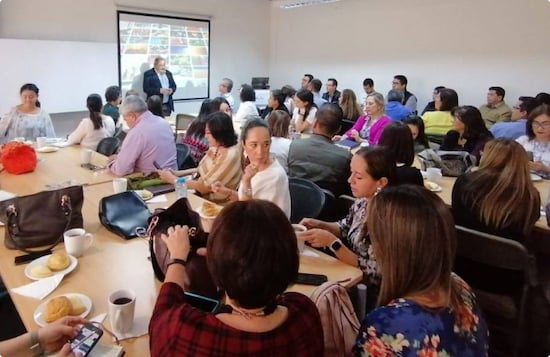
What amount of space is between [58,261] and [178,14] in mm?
7130

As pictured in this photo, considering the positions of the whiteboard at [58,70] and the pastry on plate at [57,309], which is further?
the whiteboard at [58,70]

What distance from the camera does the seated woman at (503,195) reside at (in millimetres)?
2105

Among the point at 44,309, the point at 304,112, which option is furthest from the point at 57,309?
the point at 304,112

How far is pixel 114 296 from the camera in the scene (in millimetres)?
1283

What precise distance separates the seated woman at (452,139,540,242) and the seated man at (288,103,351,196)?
0.87m

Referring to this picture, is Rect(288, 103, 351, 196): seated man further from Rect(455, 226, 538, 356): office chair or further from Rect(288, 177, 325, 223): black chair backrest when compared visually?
Rect(455, 226, 538, 356): office chair

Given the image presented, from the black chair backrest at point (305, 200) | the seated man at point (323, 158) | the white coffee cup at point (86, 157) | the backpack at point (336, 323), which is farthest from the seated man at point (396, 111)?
the backpack at point (336, 323)

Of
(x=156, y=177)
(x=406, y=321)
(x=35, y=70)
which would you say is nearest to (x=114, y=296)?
(x=406, y=321)

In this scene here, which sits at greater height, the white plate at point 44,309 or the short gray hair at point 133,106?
the short gray hair at point 133,106

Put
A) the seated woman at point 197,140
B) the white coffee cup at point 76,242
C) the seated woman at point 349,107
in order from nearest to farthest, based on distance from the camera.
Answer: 1. the white coffee cup at point 76,242
2. the seated woman at point 197,140
3. the seated woman at point 349,107

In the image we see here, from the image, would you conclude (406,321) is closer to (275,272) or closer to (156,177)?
(275,272)

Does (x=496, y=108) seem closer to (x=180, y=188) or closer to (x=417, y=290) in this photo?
(x=180, y=188)

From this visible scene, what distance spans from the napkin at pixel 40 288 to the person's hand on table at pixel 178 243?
1.74ft

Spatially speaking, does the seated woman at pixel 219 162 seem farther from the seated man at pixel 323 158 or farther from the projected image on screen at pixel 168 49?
the projected image on screen at pixel 168 49
